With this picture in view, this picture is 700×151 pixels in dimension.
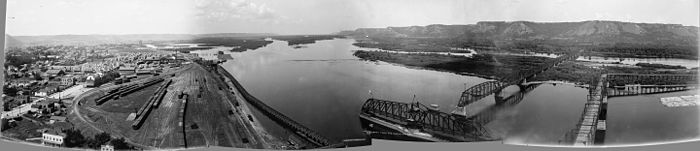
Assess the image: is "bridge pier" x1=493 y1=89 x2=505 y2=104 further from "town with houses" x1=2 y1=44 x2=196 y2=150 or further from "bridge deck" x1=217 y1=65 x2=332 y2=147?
"town with houses" x1=2 y1=44 x2=196 y2=150

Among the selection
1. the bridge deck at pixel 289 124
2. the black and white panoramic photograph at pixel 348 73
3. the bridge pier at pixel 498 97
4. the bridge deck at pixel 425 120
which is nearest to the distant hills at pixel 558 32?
the black and white panoramic photograph at pixel 348 73

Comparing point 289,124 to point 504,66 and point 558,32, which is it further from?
point 558,32

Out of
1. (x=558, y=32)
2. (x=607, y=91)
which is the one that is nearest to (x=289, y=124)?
(x=558, y=32)

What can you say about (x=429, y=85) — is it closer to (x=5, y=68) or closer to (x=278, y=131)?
(x=278, y=131)

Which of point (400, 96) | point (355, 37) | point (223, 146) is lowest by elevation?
point (223, 146)

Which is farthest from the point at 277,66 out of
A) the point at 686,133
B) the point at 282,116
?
the point at 686,133
